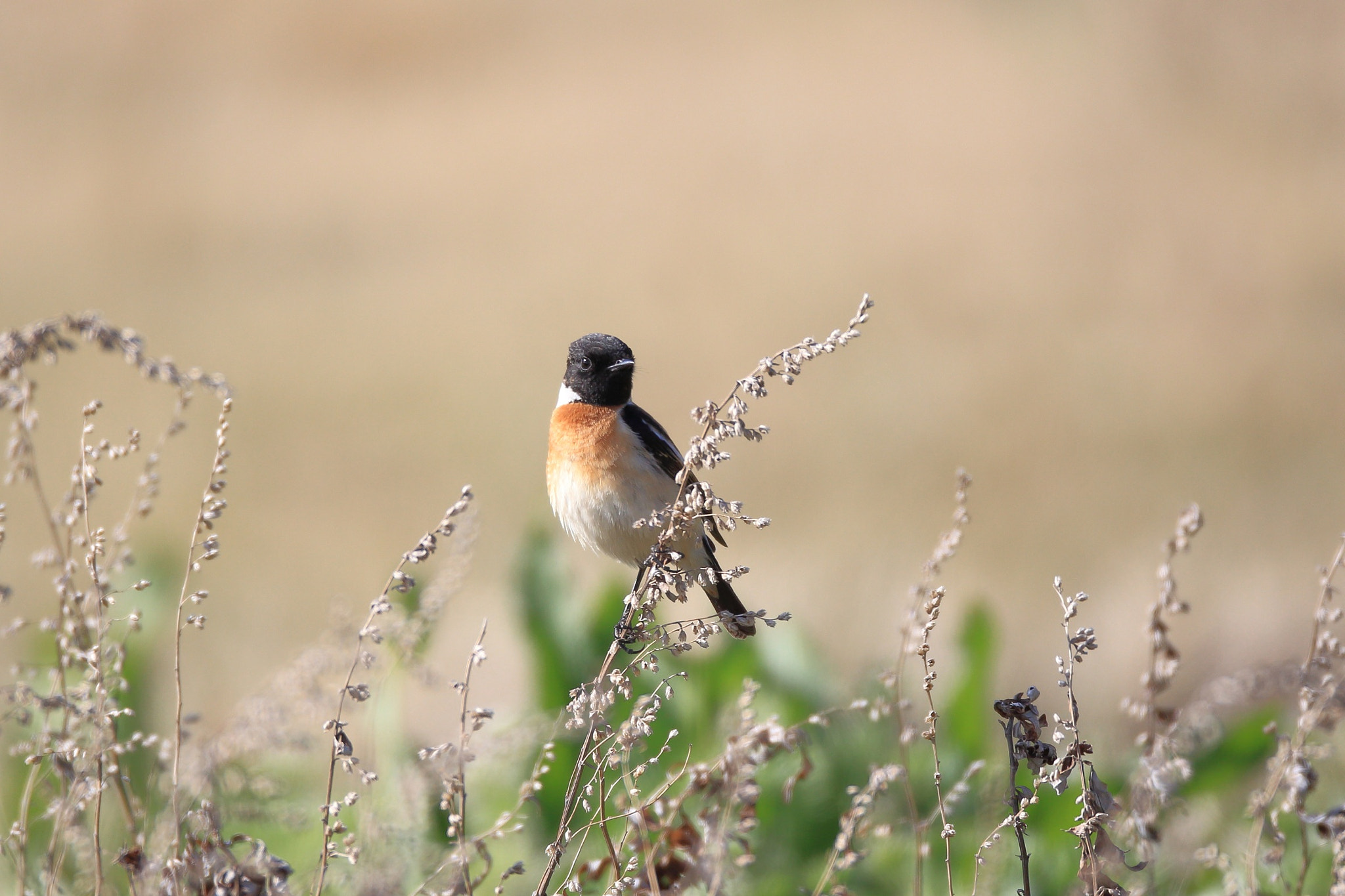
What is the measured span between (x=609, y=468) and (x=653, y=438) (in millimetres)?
199

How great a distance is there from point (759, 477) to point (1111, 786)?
6794mm

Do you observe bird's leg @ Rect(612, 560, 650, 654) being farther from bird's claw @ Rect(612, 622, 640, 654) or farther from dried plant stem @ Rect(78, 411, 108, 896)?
dried plant stem @ Rect(78, 411, 108, 896)

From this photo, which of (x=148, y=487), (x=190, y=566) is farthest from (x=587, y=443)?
(x=190, y=566)

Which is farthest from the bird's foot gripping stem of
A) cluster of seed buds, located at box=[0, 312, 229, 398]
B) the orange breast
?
the orange breast

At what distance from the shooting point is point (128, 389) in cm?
1097

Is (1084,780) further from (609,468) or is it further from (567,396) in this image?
(567,396)

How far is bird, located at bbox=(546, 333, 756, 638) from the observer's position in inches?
135

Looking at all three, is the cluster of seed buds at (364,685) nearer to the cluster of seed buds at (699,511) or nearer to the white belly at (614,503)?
the cluster of seed buds at (699,511)

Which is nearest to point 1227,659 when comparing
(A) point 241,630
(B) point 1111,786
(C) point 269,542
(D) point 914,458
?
(B) point 1111,786

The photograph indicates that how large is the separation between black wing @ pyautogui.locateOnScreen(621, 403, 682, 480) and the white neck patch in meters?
0.16

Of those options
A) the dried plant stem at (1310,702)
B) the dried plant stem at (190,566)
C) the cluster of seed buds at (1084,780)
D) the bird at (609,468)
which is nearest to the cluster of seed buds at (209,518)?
the dried plant stem at (190,566)

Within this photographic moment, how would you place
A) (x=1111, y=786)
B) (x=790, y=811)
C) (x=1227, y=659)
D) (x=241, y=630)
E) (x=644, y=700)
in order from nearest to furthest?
(x=644, y=700)
(x=1111, y=786)
(x=790, y=811)
(x=1227, y=659)
(x=241, y=630)

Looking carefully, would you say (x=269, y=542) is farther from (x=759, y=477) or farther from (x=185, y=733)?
(x=185, y=733)

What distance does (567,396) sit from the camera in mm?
3674
